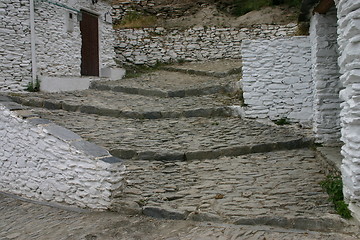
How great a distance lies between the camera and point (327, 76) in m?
6.31

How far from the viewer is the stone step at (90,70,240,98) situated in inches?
404

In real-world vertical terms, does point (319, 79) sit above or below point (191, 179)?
above

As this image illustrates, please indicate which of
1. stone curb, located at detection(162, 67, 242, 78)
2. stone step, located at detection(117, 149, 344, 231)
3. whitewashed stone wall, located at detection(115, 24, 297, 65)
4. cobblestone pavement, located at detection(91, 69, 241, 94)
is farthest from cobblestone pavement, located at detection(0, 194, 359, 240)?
whitewashed stone wall, located at detection(115, 24, 297, 65)

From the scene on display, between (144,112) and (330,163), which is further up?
(144,112)

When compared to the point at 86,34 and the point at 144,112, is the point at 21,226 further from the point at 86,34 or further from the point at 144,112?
the point at 86,34

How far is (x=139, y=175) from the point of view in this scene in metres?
5.40

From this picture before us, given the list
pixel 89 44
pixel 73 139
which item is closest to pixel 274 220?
pixel 73 139

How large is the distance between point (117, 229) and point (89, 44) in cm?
973

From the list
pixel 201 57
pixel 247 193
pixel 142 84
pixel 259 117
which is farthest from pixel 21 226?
pixel 201 57

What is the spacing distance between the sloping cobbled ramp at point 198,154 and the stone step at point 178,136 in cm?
2

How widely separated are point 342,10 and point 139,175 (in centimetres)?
352

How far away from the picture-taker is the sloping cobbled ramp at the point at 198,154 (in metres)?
4.11

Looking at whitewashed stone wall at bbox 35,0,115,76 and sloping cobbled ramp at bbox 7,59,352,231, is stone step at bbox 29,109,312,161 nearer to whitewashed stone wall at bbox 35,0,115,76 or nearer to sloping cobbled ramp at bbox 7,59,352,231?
sloping cobbled ramp at bbox 7,59,352,231

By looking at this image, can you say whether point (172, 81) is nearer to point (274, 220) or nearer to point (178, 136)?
point (178, 136)
